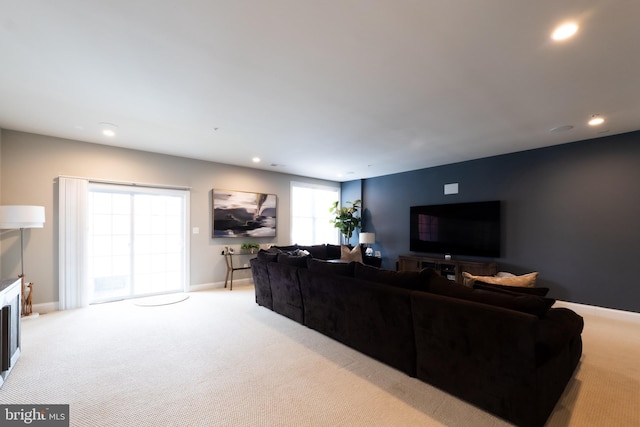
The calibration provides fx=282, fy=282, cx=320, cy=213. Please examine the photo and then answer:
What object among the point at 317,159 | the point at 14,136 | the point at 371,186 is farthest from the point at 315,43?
the point at 371,186

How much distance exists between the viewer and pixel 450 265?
5742 mm

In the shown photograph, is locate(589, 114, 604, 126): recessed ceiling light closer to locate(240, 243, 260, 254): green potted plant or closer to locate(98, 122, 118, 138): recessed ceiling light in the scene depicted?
locate(240, 243, 260, 254): green potted plant

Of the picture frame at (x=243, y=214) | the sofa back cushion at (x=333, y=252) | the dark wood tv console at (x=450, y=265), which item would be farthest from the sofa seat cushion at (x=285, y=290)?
the dark wood tv console at (x=450, y=265)

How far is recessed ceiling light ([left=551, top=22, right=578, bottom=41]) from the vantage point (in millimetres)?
1871

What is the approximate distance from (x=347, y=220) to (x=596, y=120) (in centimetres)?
515

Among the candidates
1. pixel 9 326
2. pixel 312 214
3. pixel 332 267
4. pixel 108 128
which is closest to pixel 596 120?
pixel 332 267

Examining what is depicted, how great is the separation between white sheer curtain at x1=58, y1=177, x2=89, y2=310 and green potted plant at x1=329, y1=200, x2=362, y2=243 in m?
5.29

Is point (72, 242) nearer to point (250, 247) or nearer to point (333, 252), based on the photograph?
point (250, 247)

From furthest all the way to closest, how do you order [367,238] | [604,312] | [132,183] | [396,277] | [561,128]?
[367,238]
[132,183]
[604,312]
[561,128]
[396,277]

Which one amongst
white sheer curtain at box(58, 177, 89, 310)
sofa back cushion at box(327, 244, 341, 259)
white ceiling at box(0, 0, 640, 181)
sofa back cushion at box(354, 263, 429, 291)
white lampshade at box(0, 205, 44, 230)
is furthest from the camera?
sofa back cushion at box(327, 244, 341, 259)

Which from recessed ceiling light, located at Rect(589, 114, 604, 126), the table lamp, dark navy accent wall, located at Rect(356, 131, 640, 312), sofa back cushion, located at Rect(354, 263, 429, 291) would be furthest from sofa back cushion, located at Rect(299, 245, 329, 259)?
recessed ceiling light, located at Rect(589, 114, 604, 126)

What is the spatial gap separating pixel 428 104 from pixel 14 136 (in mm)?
5734

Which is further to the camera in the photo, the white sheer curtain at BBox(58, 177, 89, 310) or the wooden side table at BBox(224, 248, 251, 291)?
the wooden side table at BBox(224, 248, 251, 291)

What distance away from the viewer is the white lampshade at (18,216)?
3.55 meters
